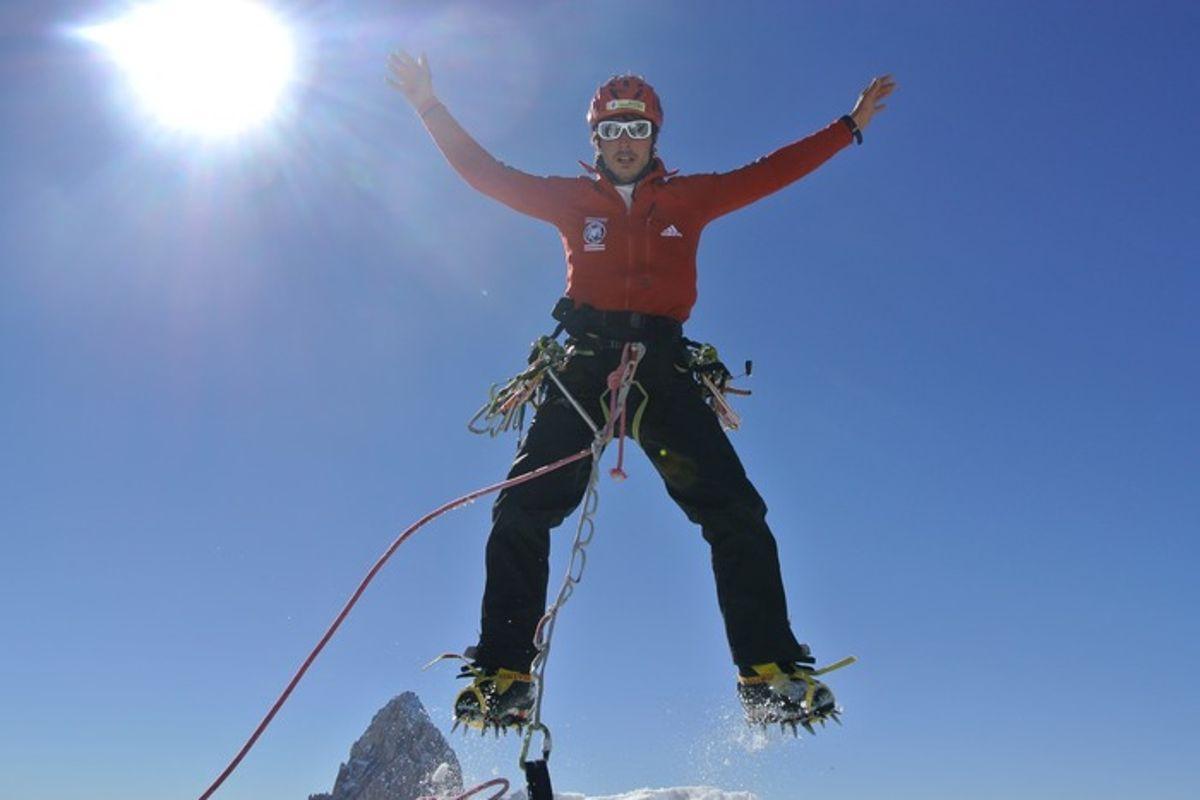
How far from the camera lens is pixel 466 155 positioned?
739cm

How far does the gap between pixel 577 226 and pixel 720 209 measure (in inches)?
42.5

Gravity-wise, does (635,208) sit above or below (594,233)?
above

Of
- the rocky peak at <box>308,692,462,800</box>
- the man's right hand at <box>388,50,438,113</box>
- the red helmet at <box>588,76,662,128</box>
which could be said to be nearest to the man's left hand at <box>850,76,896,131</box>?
the red helmet at <box>588,76,662,128</box>

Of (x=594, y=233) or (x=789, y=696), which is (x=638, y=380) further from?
(x=789, y=696)

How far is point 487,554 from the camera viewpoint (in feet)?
20.5

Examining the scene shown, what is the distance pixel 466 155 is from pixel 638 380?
229 cm

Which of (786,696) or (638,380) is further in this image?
(638,380)

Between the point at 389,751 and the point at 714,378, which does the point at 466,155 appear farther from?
the point at 389,751

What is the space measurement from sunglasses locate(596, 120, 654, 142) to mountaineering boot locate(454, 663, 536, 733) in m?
3.89

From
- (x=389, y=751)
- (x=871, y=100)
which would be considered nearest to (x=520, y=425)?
(x=871, y=100)

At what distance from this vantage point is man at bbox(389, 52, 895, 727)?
19.5 ft

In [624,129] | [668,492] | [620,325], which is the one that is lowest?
[668,492]

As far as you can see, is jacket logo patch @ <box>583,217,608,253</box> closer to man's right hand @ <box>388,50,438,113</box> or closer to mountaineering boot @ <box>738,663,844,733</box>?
man's right hand @ <box>388,50,438,113</box>

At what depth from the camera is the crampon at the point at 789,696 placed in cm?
573
